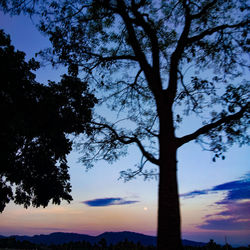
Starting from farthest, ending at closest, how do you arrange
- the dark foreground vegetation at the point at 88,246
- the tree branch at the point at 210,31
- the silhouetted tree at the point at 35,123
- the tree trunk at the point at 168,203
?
the dark foreground vegetation at the point at 88,246 < the silhouetted tree at the point at 35,123 < the tree branch at the point at 210,31 < the tree trunk at the point at 168,203

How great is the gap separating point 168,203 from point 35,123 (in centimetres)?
908

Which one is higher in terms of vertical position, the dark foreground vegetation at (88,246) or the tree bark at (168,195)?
the tree bark at (168,195)

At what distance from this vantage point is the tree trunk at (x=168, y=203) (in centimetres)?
520

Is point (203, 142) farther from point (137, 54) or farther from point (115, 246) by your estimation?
point (115, 246)

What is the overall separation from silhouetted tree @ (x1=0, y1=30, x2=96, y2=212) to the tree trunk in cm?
475

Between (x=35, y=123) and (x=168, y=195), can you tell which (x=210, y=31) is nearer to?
(x=168, y=195)

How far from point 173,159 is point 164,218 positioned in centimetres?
158

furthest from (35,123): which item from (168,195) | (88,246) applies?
(88,246)

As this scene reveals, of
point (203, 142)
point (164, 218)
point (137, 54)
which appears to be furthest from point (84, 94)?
point (164, 218)

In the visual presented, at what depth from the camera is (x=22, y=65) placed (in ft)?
47.5

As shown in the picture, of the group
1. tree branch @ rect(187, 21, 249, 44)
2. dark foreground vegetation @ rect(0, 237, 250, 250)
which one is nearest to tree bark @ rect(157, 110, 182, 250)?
tree branch @ rect(187, 21, 249, 44)

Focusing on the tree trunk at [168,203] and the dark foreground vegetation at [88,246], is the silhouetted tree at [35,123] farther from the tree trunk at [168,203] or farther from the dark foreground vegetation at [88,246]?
the dark foreground vegetation at [88,246]

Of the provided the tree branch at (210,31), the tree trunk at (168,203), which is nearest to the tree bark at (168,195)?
the tree trunk at (168,203)

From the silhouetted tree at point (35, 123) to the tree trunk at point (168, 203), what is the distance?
475 cm
